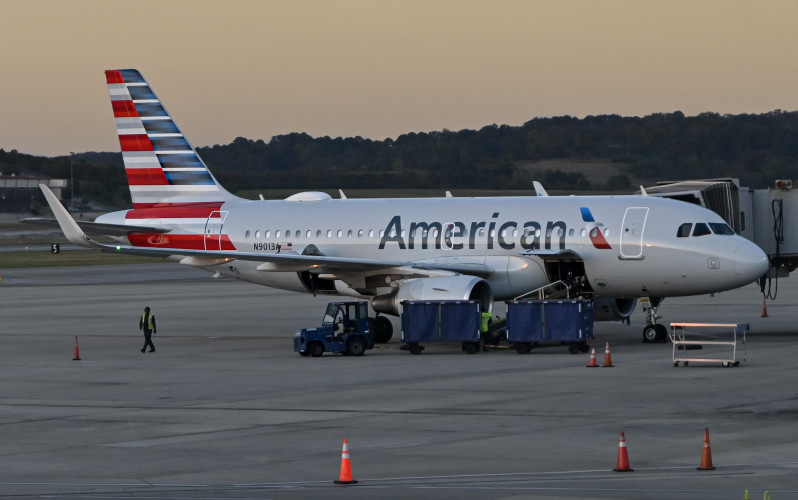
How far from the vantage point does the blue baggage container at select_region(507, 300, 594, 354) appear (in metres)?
33.9

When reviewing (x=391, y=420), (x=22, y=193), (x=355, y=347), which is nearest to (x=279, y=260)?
(x=355, y=347)

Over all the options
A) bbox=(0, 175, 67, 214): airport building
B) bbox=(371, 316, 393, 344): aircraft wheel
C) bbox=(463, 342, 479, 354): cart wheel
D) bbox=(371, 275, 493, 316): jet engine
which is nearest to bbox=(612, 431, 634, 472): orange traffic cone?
bbox=(463, 342, 479, 354): cart wheel

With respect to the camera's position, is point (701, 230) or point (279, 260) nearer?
point (701, 230)

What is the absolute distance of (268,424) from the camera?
22359mm

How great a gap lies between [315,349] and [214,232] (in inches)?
412

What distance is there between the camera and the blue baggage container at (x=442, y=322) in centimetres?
3500

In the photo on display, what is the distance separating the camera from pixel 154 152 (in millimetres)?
45781

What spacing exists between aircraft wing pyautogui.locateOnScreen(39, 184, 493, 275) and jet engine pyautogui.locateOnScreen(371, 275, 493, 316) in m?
1.05

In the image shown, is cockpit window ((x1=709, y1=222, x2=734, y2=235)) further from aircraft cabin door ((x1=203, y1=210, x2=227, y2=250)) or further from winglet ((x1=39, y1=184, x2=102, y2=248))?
winglet ((x1=39, y1=184, x2=102, y2=248))

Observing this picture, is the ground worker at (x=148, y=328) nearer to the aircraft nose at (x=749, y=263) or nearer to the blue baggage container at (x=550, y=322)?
the blue baggage container at (x=550, y=322)

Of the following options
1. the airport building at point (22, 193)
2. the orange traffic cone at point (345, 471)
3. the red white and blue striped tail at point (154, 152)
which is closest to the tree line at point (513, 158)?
the airport building at point (22, 193)

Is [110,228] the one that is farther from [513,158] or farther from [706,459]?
[513,158]

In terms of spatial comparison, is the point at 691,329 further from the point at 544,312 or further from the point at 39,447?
the point at 39,447

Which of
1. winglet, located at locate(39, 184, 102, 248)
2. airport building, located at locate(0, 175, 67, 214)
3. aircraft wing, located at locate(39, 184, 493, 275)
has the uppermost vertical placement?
airport building, located at locate(0, 175, 67, 214)
